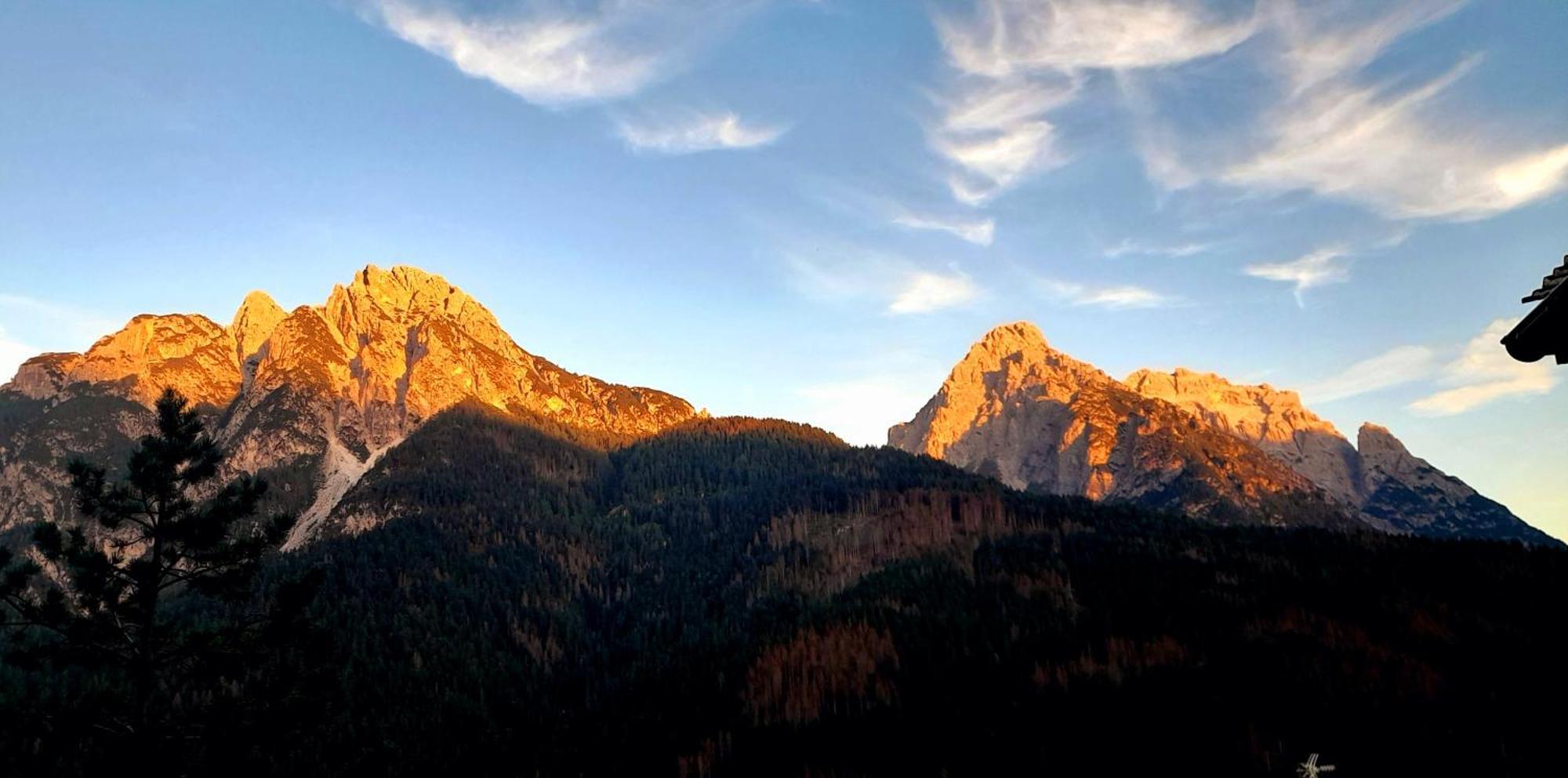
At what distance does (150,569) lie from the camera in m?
36.0

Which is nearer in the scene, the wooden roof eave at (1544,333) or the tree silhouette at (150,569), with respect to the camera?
the wooden roof eave at (1544,333)

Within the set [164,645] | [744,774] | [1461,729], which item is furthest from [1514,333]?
[1461,729]

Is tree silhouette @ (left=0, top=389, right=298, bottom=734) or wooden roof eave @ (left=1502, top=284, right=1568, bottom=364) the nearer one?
wooden roof eave @ (left=1502, top=284, right=1568, bottom=364)

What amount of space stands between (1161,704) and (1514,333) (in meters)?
169

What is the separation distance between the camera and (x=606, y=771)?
509 ft

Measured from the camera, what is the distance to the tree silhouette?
3441 cm

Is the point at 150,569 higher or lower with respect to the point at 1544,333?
lower

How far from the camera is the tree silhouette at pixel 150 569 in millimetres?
34406

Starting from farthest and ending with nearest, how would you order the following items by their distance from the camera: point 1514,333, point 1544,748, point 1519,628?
point 1519,628 < point 1544,748 < point 1514,333

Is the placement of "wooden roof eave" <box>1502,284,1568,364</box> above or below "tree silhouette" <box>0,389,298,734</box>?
above

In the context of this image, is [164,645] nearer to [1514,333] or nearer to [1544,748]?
→ [1514,333]

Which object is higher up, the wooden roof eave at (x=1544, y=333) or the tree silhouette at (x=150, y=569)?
the wooden roof eave at (x=1544, y=333)

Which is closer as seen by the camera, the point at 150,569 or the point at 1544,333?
the point at 1544,333

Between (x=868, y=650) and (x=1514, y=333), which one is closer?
(x=1514, y=333)
